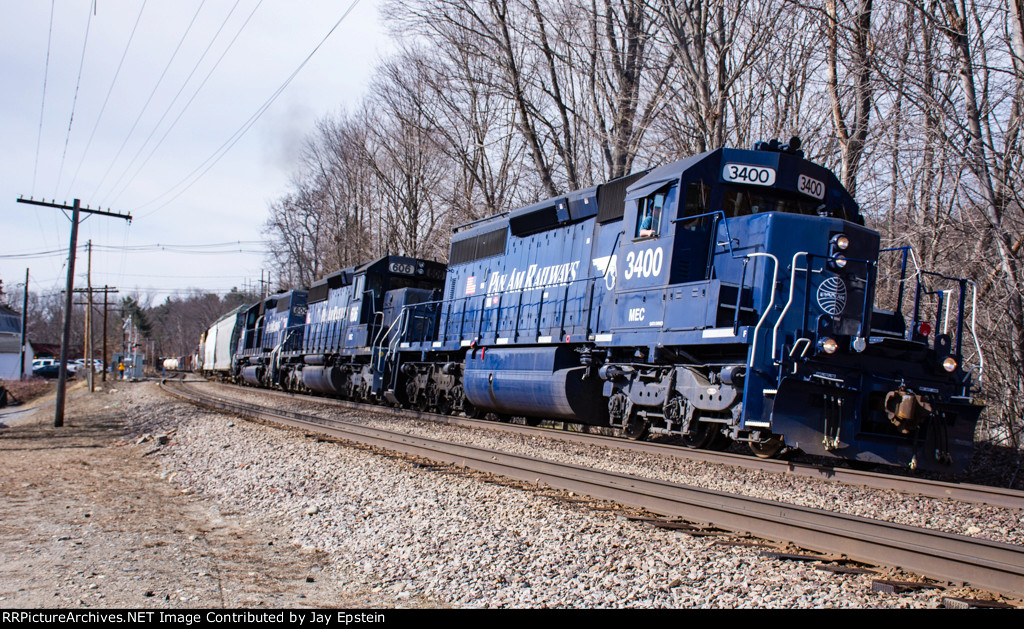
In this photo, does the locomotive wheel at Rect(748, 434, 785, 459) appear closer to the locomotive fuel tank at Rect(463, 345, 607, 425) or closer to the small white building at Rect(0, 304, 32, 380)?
the locomotive fuel tank at Rect(463, 345, 607, 425)

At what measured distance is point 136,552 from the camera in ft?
17.1

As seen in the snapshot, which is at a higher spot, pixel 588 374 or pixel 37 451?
pixel 588 374

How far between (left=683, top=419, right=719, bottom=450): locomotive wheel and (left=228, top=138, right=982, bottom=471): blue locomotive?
3cm

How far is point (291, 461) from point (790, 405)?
233 inches

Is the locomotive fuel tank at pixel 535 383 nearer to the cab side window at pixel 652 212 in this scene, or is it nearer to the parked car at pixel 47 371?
the cab side window at pixel 652 212

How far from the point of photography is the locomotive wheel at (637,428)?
34.5ft

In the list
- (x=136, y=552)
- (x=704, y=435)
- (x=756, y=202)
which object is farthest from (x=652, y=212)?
(x=136, y=552)

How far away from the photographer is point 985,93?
11.4m

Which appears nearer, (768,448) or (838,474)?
(838,474)

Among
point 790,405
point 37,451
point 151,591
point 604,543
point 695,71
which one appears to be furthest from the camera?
point 695,71

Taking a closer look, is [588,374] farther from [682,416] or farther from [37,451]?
[37,451]

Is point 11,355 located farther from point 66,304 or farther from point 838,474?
point 838,474

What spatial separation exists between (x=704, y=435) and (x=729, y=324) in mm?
1942
